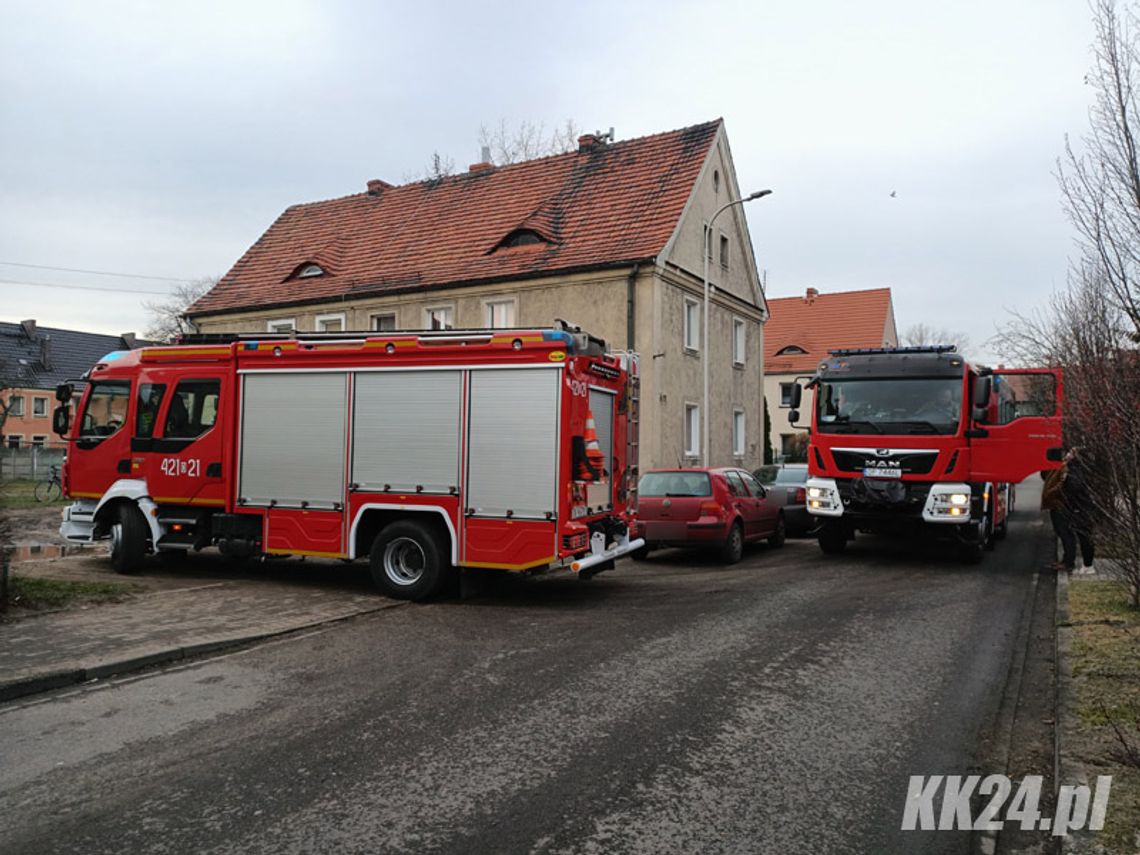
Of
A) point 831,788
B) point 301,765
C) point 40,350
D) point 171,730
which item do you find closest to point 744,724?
point 831,788

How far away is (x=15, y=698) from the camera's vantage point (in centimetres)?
595

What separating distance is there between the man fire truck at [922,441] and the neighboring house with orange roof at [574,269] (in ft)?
23.2

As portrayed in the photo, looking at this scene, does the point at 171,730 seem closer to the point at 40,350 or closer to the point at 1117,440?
the point at 1117,440

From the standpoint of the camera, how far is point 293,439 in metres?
10.1

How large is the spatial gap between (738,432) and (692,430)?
156 inches

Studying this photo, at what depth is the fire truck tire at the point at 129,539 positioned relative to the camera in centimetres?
1112

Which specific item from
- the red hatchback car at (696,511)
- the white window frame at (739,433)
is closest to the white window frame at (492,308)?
the white window frame at (739,433)

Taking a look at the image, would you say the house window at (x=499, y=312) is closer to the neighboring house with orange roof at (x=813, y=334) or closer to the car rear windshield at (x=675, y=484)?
the car rear windshield at (x=675, y=484)

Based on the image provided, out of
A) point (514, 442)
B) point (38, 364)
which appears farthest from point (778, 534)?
point (38, 364)

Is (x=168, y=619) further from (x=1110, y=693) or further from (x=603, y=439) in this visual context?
(x=1110, y=693)

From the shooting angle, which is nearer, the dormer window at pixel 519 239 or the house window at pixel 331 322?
the dormer window at pixel 519 239

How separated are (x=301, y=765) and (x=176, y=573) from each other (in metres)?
7.95

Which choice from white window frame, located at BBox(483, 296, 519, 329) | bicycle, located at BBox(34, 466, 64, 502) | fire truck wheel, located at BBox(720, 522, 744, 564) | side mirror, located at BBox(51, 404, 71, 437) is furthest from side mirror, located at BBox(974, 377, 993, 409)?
bicycle, located at BBox(34, 466, 64, 502)

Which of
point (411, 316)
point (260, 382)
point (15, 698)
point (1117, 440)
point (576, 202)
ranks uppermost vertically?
point (576, 202)
